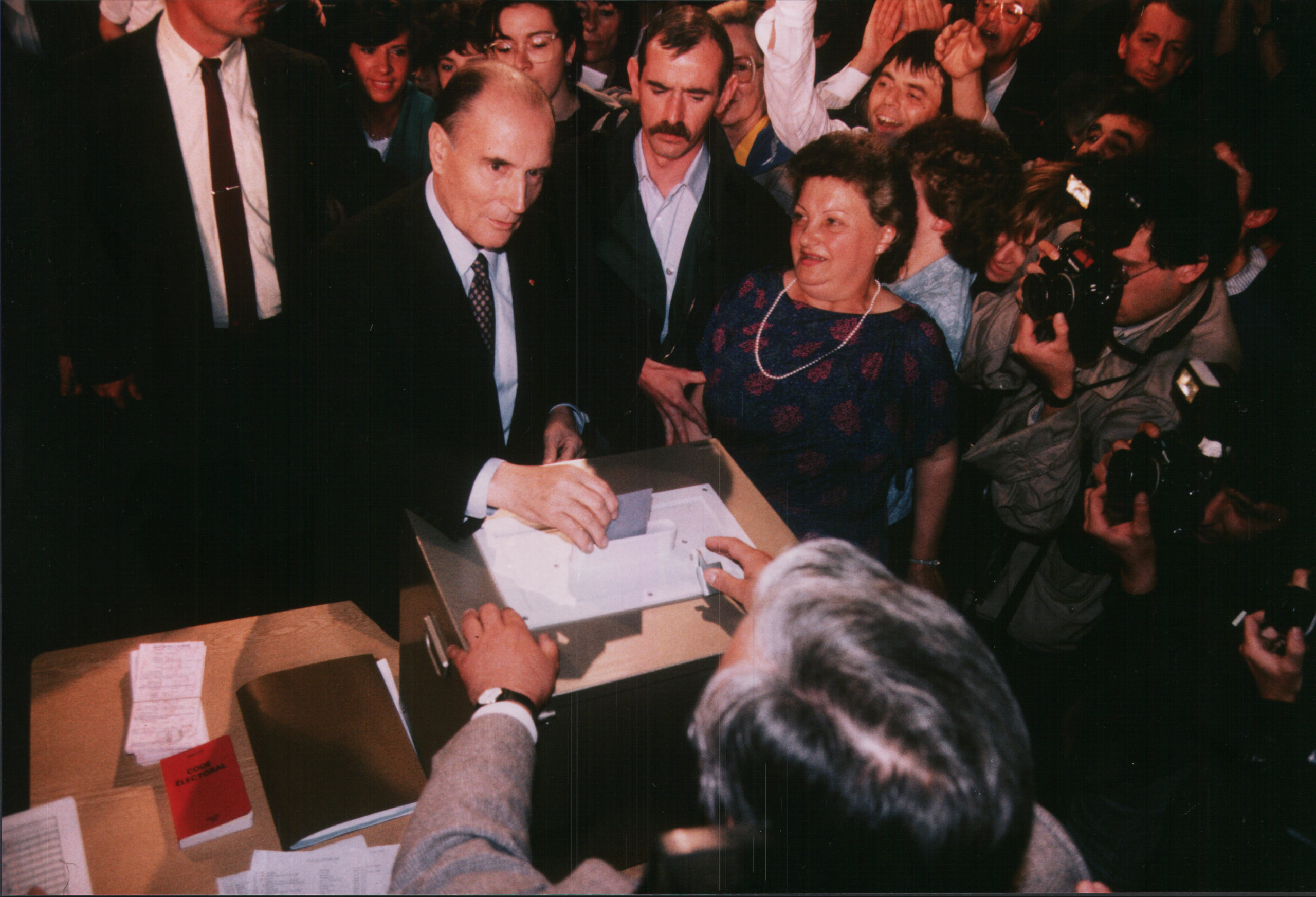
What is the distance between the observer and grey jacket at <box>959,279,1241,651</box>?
149 cm

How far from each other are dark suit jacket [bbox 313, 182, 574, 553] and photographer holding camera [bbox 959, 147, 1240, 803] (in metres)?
1.03

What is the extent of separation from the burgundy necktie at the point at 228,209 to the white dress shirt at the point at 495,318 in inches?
15.3

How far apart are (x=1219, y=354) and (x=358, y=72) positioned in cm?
175

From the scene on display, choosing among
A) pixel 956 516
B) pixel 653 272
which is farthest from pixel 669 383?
pixel 956 516

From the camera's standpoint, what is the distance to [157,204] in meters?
1.54

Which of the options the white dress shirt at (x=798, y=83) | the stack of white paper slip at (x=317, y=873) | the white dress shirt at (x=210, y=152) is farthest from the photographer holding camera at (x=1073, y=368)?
the white dress shirt at (x=210, y=152)

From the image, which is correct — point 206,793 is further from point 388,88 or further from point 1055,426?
point 1055,426

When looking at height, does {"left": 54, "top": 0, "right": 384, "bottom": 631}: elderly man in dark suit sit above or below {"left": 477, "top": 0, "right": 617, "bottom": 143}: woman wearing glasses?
below

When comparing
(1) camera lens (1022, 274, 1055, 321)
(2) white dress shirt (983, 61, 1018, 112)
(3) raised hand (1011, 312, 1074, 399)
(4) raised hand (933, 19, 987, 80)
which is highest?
(4) raised hand (933, 19, 987, 80)

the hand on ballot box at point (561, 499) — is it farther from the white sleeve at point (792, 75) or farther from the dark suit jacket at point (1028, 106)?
the dark suit jacket at point (1028, 106)

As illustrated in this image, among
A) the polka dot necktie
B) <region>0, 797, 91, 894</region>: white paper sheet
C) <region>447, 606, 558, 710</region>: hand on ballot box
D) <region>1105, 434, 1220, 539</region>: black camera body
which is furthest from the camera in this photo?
the polka dot necktie

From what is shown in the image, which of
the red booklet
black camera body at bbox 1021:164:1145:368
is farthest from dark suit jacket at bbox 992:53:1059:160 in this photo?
the red booklet

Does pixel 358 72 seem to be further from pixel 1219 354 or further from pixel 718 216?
pixel 1219 354

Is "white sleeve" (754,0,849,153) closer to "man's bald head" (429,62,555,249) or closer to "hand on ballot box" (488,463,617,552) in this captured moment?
"man's bald head" (429,62,555,249)
